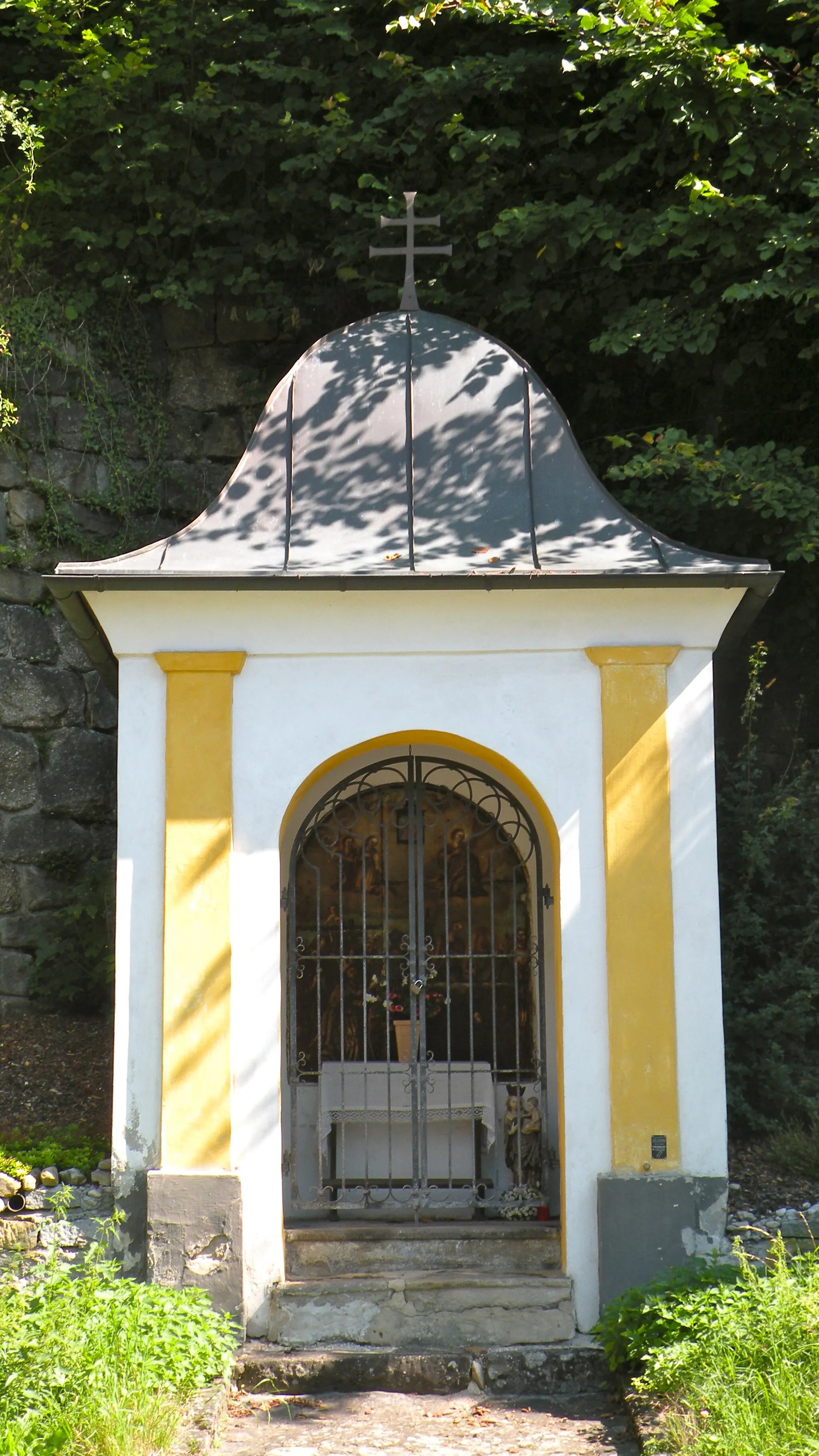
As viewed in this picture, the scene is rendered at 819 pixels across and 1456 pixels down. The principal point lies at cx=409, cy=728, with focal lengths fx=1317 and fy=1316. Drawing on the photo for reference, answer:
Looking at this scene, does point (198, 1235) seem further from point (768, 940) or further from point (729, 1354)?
point (768, 940)

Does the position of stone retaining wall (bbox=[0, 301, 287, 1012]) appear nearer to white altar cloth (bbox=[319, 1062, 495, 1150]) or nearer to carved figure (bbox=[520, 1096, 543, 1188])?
white altar cloth (bbox=[319, 1062, 495, 1150])

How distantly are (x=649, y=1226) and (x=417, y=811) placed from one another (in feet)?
7.32

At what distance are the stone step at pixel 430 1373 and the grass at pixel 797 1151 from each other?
2010 mm

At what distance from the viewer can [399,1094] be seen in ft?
23.7

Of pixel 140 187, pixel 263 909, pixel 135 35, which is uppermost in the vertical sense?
pixel 135 35

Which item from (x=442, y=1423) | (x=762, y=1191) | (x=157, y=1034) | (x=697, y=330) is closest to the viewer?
(x=442, y=1423)

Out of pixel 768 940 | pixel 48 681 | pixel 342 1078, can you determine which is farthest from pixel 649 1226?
pixel 48 681

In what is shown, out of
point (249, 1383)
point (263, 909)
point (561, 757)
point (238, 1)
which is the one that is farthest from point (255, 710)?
point (238, 1)

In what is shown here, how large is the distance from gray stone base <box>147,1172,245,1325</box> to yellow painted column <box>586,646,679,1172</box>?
65.3 inches

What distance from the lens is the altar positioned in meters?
6.78

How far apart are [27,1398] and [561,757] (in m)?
3.26

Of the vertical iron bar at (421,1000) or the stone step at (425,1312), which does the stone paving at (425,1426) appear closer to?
the stone step at (425,1312)

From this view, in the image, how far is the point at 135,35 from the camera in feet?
29.9

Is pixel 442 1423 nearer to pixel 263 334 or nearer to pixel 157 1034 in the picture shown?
pixel 157 1034
